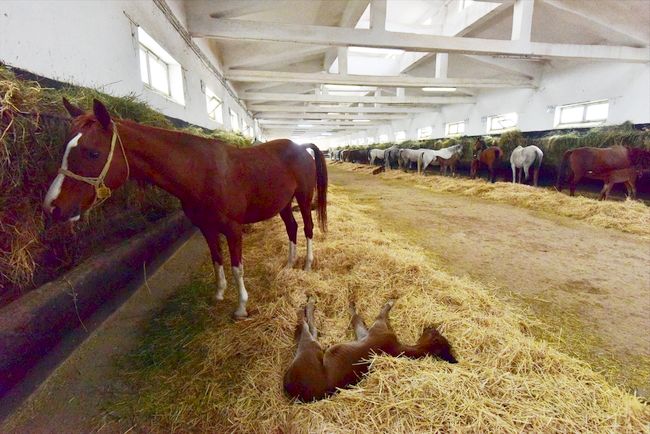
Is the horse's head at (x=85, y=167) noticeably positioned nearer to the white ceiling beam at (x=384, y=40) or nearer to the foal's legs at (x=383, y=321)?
the foal's legs at (x=383, y=321)

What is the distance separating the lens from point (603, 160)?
592 cm

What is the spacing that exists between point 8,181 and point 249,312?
4.61ft

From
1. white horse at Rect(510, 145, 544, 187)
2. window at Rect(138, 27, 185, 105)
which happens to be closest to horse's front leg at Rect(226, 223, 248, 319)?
window at Rect(138, 27, 185, 105)

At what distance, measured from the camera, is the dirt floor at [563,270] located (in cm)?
167

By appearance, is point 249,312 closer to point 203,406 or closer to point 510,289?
point 203,406

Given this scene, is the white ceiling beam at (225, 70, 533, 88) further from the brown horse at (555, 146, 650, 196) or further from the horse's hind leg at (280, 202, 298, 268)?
the horse's hind leg at (280, 202, 298, 268)

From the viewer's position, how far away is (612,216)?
4.73 metres

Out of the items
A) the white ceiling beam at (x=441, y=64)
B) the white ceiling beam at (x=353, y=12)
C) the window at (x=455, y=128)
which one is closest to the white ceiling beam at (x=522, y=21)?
the white ceiling beam at (x=441, y=64)

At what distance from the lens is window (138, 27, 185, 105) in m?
4.42

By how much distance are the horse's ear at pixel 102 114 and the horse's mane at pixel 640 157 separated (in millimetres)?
8673

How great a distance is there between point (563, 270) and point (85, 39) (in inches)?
202

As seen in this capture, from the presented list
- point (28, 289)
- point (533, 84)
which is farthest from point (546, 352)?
point (533, 84)

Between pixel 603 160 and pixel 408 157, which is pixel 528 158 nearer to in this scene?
pixel 603 160

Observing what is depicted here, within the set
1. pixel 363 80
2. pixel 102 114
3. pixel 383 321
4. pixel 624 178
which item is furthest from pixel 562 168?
pixel 102 114
